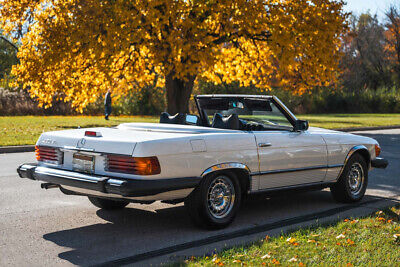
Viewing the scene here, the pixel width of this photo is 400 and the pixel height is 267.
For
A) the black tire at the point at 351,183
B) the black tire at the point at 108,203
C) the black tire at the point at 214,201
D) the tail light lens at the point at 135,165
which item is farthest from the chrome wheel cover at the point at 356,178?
the tail light lens at the point at 135,165

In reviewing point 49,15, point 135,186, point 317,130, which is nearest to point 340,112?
point 49,15

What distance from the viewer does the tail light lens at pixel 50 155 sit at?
5.89 meters

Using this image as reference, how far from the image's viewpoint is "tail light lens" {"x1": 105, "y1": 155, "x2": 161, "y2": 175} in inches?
205

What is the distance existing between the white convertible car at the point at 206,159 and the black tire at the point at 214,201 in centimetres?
1

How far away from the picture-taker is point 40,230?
5.80 m

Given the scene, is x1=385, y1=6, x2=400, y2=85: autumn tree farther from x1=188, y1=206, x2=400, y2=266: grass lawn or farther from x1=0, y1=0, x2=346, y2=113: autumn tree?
x1=188, y1=206, x2=400, y2=266: grass lawn

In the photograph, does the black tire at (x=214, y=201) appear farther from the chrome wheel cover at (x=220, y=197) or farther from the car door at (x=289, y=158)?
the car door at (x=289, y=158)

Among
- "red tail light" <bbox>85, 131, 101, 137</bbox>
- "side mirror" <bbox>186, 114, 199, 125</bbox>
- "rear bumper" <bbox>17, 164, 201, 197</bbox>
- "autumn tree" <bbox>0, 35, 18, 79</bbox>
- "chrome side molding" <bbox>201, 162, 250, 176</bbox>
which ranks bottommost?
"rear bumper" <bbox>17, 164, 201, 197</bbox>

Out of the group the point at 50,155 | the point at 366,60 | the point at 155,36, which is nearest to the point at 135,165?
the point at 50,155

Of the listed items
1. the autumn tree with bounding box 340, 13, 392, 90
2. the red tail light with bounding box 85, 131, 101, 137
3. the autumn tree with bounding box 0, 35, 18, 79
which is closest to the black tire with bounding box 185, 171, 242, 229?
the red tail light with bounding box 85, 131, 101, 137

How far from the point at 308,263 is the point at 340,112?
4142 centimetres

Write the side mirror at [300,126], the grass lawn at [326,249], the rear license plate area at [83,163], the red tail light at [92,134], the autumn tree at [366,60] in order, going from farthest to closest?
the autumn tree at [366,60] → the side mirror at [300,126] → the red tail light at [92,134] → the rear license plate area at [83,163] → the grass lawn at [326,249]

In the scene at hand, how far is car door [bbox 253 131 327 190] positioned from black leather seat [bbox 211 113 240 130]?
27cm

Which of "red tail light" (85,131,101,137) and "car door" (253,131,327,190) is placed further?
"car door" (253,131,327,190)
